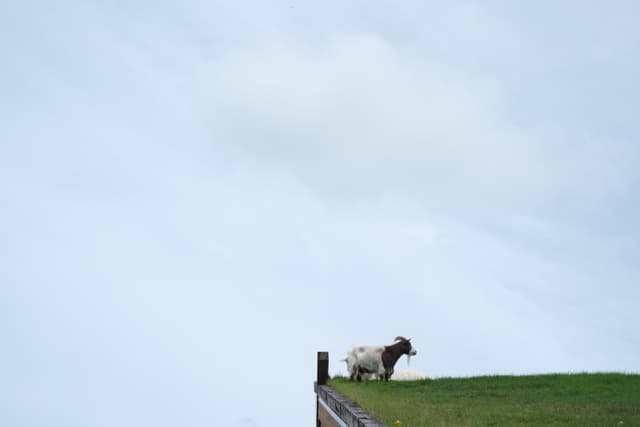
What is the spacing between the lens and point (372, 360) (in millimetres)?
23641

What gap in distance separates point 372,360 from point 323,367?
1942 mm

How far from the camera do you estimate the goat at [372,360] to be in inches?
931

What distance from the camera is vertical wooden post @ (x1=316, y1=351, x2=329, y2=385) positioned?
24.5 meters

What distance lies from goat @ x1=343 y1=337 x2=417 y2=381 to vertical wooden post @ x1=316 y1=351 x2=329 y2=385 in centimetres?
102

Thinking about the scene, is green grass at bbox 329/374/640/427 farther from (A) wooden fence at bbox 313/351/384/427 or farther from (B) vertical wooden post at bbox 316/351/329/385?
(B) vertical wooden post at bbox 316/351/329/385

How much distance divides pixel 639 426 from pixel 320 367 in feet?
41.3

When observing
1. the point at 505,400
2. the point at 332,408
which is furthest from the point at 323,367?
the point at 505,400

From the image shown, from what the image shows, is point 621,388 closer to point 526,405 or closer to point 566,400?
point 566,400

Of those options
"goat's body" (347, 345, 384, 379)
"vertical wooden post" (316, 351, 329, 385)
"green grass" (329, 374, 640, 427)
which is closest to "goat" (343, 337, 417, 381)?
"goat's body" (347, 345, 384, 379)

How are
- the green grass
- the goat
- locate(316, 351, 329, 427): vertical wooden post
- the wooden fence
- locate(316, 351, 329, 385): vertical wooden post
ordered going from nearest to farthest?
the green grass → the wooden fence → the goat → locate(316, 351, 329, 427): vertical wooden post → locate(316, 351, 329, 385): vertical wooden post

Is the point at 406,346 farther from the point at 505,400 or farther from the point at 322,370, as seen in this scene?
the point at 505,400

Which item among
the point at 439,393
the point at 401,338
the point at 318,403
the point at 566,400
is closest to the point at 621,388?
the point at 566,400

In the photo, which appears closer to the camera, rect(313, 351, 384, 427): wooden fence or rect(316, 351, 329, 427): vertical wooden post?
rect(313, 351, 384, 427): wooden fence

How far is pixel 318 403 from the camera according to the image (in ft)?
79.2
